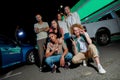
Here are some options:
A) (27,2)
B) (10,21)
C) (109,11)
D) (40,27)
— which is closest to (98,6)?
(109,11)

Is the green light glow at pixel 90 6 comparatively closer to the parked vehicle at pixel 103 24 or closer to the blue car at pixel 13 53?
the parked vehicle at pixel 103 24

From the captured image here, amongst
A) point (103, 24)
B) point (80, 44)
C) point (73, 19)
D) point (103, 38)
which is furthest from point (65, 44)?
point (103, 24)

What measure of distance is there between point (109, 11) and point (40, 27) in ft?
13.5

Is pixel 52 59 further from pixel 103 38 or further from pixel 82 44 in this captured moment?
pixel 103 38

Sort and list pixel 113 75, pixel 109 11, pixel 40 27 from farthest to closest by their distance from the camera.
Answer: pixel 109 11
pixel 40 27
pixel 113 75

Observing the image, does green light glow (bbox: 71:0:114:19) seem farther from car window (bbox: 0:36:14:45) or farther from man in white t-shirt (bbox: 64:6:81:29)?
car window (bbox: 0:36:14:45)

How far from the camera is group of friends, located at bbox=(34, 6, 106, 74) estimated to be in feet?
18.9

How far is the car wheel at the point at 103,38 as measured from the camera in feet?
32.0

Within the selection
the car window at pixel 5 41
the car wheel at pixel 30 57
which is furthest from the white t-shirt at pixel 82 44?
the car wheel at pixel 30 57

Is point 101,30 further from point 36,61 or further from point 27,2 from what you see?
point 27,2

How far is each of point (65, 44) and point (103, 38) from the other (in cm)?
386

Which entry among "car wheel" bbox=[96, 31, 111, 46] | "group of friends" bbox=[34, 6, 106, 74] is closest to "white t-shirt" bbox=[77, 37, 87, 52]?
"group of friends" bbox=[34, 6, 106, 74]

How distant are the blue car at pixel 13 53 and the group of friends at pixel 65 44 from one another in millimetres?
1604

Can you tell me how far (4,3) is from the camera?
65.1 ft
